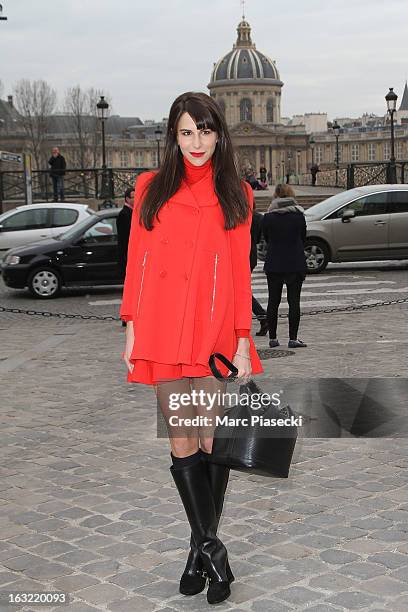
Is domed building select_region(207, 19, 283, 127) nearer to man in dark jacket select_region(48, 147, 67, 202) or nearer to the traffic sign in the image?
man in dark jacket select_region(48, 147, 67, 202)

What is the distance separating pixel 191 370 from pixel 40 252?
12.5 m

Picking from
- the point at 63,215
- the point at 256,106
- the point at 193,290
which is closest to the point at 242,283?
the point at 193,290

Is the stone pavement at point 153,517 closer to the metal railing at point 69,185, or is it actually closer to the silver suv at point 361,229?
the silver suv at point 361,229

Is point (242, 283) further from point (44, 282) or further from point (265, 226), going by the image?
point (44, 282)

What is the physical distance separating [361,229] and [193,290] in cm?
1502

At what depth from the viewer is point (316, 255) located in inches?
722

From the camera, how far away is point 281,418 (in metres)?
3.73

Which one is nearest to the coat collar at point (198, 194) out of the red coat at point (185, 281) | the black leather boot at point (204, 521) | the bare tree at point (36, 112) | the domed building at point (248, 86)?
the red coat at point (185, 281)

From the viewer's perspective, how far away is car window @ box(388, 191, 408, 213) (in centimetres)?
1864

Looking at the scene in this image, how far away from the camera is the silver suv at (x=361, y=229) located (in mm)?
18297

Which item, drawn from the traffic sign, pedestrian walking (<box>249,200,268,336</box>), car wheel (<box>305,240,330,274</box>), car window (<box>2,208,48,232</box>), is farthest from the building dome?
pedestrian walking (<box>249,200,268,336</box>)

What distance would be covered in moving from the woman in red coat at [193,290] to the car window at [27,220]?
54.3ft

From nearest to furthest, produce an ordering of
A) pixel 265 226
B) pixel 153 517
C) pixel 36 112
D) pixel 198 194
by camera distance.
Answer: pixel 198 194 < pixel 153 517 < pixel 265 226 < pixel 36 112

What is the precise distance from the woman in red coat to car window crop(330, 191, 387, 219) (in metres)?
15.1
